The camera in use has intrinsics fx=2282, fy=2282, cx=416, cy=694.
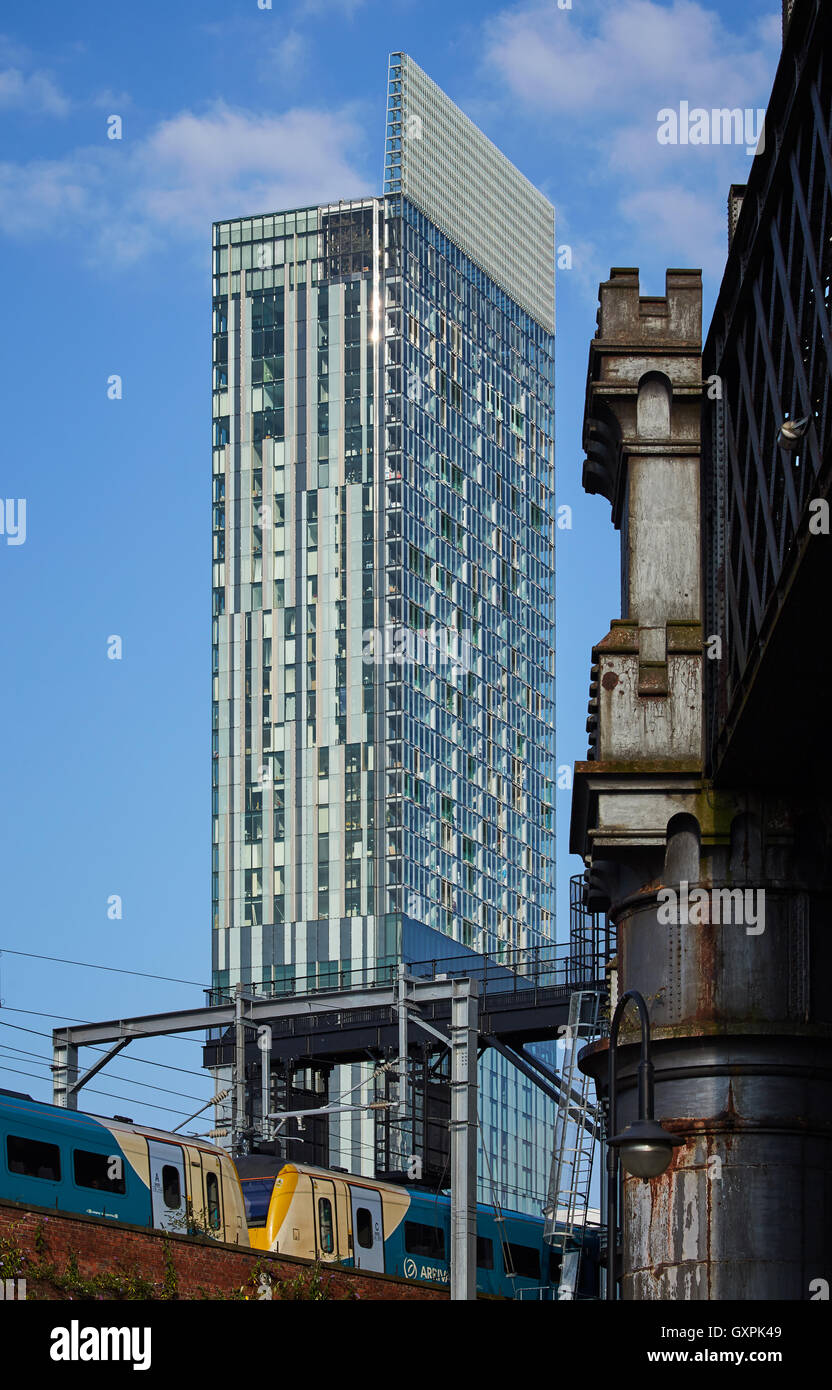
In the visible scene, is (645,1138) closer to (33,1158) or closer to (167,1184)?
(33,1158)

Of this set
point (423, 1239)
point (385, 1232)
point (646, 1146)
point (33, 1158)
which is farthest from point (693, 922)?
point (423, 1239)

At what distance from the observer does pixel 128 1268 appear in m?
35.4

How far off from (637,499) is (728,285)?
218 cm

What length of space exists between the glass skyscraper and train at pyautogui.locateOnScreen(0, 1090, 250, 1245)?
10840 cm

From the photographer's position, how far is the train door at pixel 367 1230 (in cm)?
4525

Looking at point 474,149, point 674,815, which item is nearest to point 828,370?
point 674,815

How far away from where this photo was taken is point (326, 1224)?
44281 millimetres

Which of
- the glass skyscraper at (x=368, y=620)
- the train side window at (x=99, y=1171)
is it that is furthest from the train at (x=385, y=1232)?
the glass skyscraper at (x=368, y=620)

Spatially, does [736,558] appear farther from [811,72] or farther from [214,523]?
[214,523]

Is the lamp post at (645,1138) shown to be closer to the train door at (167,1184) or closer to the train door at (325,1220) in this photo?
the train door at (167,1184)

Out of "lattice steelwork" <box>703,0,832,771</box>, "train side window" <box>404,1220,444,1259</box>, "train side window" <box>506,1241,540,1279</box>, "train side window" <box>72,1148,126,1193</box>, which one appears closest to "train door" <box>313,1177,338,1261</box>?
"train side window" <box>404,1220,444,1259</box>

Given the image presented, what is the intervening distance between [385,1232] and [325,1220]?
2.66m

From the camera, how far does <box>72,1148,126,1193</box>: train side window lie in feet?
124
